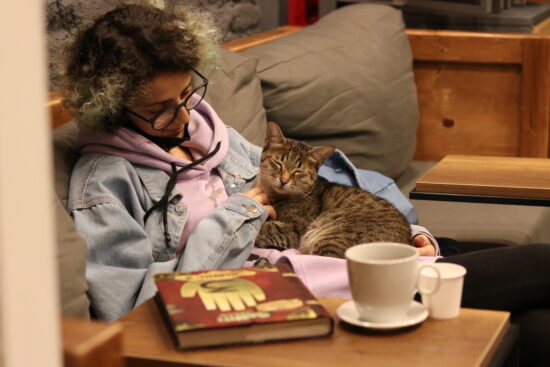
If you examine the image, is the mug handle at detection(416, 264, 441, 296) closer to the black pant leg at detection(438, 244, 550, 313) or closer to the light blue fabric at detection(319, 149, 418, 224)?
the black pant leg at detection(438, 244, 550, 313)

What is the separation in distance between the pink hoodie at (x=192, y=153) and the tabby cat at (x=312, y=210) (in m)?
0.13

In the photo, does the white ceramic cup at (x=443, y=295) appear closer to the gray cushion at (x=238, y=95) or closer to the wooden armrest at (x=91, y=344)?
the wooden armrest at (x=91, y=344)

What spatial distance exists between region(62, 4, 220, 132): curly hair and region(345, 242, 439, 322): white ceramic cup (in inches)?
27.7

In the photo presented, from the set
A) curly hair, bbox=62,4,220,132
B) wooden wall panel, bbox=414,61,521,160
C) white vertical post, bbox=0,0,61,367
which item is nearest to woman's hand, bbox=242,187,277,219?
curly hair, bbox=62,4,220,132

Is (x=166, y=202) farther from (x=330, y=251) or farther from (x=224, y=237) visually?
(x=330, y=251)

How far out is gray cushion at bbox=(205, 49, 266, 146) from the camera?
91.6 inches

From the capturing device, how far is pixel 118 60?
1734 mm

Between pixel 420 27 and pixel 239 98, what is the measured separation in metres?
1.58

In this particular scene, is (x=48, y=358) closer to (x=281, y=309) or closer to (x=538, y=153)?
(x=281, y=309)

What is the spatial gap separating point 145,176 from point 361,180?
77 centimetres

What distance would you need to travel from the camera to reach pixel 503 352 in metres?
1.23

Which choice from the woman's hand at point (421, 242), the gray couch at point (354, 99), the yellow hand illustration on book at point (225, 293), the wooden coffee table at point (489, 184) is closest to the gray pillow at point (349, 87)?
the gray couch at point (354, 99)

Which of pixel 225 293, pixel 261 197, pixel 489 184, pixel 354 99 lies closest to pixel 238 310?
pixel 225 293

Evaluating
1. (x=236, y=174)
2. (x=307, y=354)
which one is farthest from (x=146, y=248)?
(x=307, y=354)
